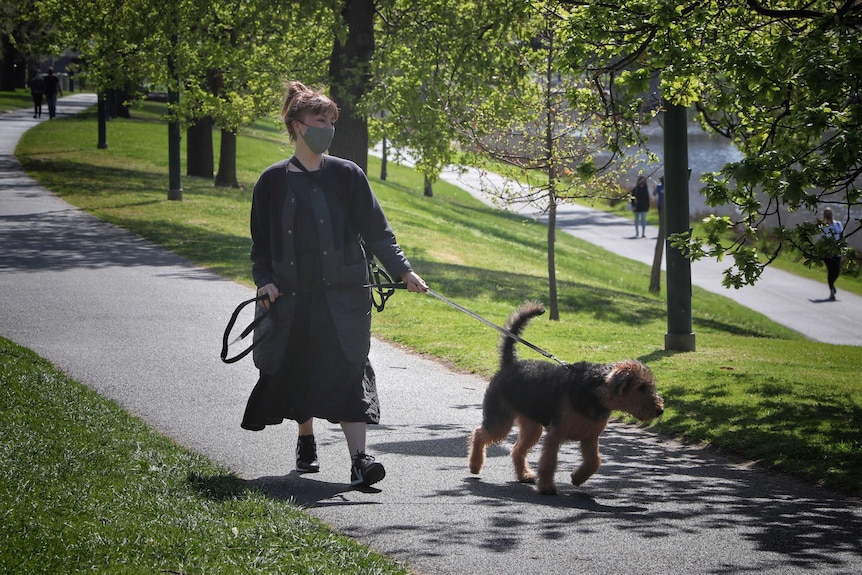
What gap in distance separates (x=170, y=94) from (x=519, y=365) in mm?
17446

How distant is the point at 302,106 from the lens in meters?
5.88

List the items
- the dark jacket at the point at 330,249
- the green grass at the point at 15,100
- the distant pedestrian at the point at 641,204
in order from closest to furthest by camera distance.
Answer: the dark jacket at the point at 330,249 < the distant pedestrian at the point at 641,204 < the green grass at the point at 15,100

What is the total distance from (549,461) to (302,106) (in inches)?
96.4

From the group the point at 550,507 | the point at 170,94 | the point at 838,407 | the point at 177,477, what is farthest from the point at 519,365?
the point at 170,94

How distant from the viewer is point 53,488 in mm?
5262

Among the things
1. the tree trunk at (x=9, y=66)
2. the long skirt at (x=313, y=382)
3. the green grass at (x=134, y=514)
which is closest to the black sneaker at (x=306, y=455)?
the long skirt at (x=313, y=382)

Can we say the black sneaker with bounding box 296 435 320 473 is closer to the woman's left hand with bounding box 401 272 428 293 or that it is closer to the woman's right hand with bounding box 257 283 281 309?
the woman's right hand with bounding box 257 283 281 309

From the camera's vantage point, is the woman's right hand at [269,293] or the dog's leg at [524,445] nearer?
the woman's right hand at [269,293]

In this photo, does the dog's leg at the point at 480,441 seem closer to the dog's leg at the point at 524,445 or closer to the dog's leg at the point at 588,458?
the dog's leg at the point at 524,445

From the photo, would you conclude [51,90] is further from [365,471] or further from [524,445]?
[365,471]

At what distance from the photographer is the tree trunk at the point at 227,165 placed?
2736cm

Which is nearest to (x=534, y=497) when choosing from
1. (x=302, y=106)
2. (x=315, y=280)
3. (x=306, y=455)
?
(x=306, y=455)

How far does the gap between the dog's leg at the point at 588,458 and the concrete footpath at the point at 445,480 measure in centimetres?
Answer: 12

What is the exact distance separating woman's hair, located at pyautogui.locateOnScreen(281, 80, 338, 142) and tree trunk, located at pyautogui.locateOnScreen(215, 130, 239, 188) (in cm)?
2188
